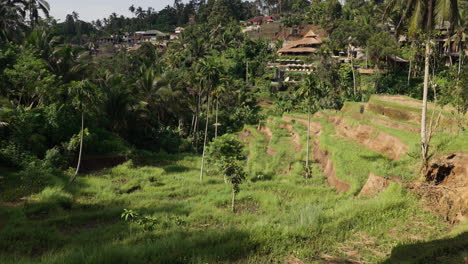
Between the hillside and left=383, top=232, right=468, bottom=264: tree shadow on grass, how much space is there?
51mm

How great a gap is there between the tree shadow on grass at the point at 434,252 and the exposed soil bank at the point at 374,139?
13352 mm

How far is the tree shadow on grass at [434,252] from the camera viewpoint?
7.46 meters

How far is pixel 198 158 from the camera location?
115 feet

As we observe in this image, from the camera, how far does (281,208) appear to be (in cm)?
1794

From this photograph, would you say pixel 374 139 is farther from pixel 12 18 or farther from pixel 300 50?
pixel 300 50

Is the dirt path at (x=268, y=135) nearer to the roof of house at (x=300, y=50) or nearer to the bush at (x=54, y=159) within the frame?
the bush at (x=54, y=159)

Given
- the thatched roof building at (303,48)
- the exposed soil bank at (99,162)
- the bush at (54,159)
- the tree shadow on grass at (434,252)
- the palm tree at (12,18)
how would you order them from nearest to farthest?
the tree shadow on grass at (434,252)
the bush at (54,159)
the exposed soil bank at (99,162)
the palm tree at (12,18)
the thatched roof building at (303,48)

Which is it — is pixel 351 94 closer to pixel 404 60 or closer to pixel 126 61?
pixel 404 60

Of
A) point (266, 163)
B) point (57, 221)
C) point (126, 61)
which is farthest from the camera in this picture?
point (126, 61)

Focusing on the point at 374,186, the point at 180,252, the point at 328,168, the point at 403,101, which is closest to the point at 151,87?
the point at 328,168

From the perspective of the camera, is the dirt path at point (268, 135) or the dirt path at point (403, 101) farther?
the dirt path at point (268, 135)

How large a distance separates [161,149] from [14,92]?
15.4 meters

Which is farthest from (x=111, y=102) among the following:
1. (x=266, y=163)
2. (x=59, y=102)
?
(x=266, y=163)

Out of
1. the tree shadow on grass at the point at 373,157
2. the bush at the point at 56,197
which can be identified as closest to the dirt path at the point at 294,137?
the tree shadow on grass at the point at 373,157
